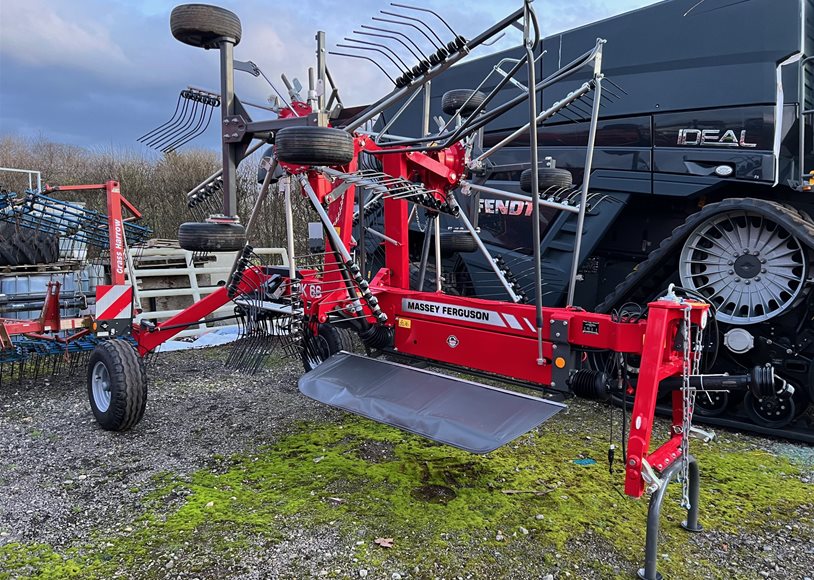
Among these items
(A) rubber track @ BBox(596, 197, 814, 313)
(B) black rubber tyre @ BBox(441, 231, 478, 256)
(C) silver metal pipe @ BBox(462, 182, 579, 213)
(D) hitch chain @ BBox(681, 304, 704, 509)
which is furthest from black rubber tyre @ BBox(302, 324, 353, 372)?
(D) hitch chain @ BBox(681, 304, 704, 509)

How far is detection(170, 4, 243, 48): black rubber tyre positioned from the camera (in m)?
3.57

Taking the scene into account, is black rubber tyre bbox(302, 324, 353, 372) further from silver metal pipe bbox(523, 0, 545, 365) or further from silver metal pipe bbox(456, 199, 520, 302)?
silver metal pipe bbox(523, 0, 545, 365)

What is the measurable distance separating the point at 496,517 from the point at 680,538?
0.82 m

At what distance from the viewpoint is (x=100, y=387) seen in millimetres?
4320

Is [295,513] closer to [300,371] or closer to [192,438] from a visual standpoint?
[192,438]

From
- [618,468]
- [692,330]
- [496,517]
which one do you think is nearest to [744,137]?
[692,330]

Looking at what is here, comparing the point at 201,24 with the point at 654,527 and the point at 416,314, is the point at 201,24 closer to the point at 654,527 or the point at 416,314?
the point at 416,314

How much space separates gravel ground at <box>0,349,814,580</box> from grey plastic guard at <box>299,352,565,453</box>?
49 centimetres

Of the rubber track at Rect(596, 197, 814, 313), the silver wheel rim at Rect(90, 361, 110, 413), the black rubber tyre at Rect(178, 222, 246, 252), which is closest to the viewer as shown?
the black rubber tyre at Rect(178, 222, 246, 252)

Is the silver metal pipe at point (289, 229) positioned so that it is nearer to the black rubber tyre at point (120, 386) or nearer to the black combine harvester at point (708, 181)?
the black combine harvester at point (708, 181)

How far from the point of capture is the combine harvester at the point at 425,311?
2607mm

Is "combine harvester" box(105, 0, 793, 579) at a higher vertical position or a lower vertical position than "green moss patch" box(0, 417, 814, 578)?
higher

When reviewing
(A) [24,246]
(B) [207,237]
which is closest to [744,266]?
(B) [207,237]

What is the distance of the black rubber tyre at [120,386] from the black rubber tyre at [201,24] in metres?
1.97
